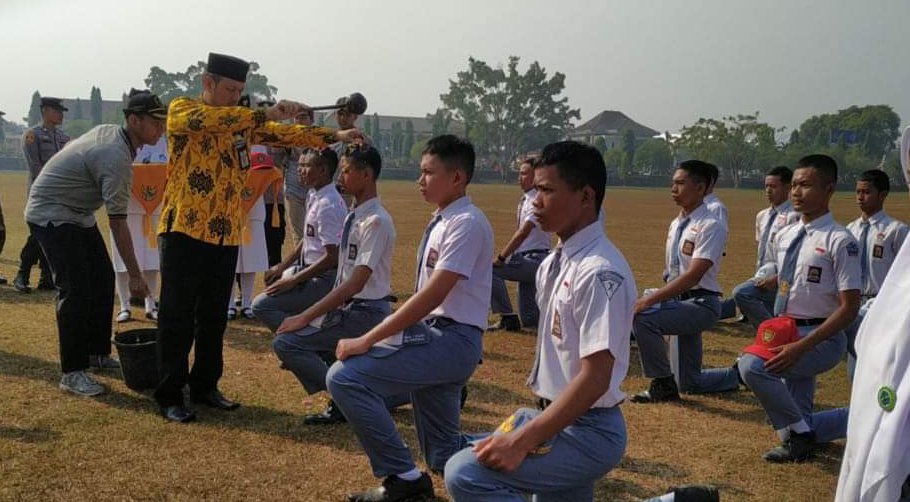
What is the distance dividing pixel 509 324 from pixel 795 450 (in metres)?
4.49

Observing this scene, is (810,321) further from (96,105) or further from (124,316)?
(96,105)

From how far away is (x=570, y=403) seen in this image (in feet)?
8.66

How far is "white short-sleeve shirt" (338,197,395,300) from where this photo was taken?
4859 millimetres

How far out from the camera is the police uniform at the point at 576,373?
2.73m

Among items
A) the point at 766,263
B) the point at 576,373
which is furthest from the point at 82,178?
A: the point at 766,263

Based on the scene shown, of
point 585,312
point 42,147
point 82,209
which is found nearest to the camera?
point 585,312

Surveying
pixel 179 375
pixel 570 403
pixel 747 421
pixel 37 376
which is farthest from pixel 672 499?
pixel 37 376

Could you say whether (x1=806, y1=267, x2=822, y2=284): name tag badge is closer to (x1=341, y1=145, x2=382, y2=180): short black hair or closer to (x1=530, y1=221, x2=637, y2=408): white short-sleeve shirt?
(x1=530, y1=221, x2=637, y2=408): white short-sleeve shirt

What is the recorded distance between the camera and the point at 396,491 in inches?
163

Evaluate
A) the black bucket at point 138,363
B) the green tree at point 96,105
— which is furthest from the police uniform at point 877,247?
the green tree at point 96,105

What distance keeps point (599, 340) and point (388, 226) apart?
2562 millimetres

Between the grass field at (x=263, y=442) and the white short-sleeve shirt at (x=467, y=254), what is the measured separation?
114cm

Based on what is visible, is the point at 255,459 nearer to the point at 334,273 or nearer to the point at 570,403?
the point at 334,273

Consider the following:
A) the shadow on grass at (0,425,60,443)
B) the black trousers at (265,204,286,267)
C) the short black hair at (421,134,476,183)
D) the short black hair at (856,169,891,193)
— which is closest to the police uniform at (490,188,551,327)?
the black trousers at (265,204,286,267)
